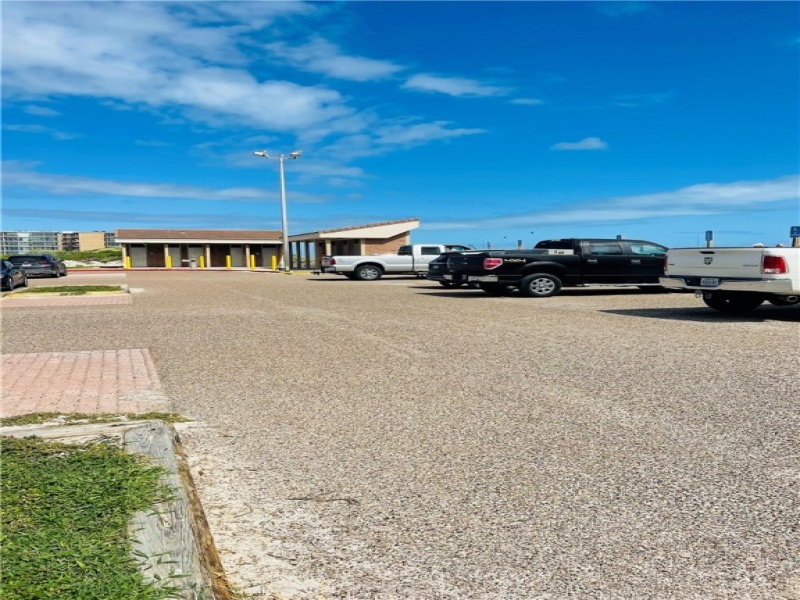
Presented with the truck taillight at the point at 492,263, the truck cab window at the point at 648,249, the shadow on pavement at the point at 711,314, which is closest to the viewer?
the shadow on pavement at the point at 711,314

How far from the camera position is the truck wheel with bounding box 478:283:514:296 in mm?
18406

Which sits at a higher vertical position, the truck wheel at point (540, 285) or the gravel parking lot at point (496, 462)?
the truck wheel at point (540, 285)

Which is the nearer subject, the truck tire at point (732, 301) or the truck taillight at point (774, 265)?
the truck taillight at point (774, 265)

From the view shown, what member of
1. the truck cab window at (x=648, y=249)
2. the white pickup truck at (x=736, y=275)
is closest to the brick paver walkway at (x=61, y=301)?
the white pickup truck at (x=736, y=275)

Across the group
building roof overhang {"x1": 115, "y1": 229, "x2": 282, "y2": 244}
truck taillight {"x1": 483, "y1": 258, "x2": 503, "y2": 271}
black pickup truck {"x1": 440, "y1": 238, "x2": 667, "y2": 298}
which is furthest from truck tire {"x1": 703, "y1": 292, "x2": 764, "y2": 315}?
building roof overhang {"x1": 115, "y1": 229, "x2": 282, "y2": 244}

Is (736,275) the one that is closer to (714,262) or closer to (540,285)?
(714,262)

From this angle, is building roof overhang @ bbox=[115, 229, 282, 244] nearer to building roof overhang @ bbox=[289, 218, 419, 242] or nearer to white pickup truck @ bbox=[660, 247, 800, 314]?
building roof overhang @ bbox=[289, 218, 419, 242]

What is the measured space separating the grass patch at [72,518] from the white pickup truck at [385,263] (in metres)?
26.5

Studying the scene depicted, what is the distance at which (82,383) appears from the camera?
275 inches

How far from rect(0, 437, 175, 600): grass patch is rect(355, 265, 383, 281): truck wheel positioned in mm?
26532

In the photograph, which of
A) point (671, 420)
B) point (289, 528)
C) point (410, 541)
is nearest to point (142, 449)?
point (289, 528)

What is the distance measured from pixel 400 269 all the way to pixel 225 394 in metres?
24.5

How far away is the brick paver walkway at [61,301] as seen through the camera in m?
17.3

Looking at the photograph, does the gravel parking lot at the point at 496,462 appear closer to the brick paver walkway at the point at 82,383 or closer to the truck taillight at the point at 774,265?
the brick paver walkway at the point at 82,383
